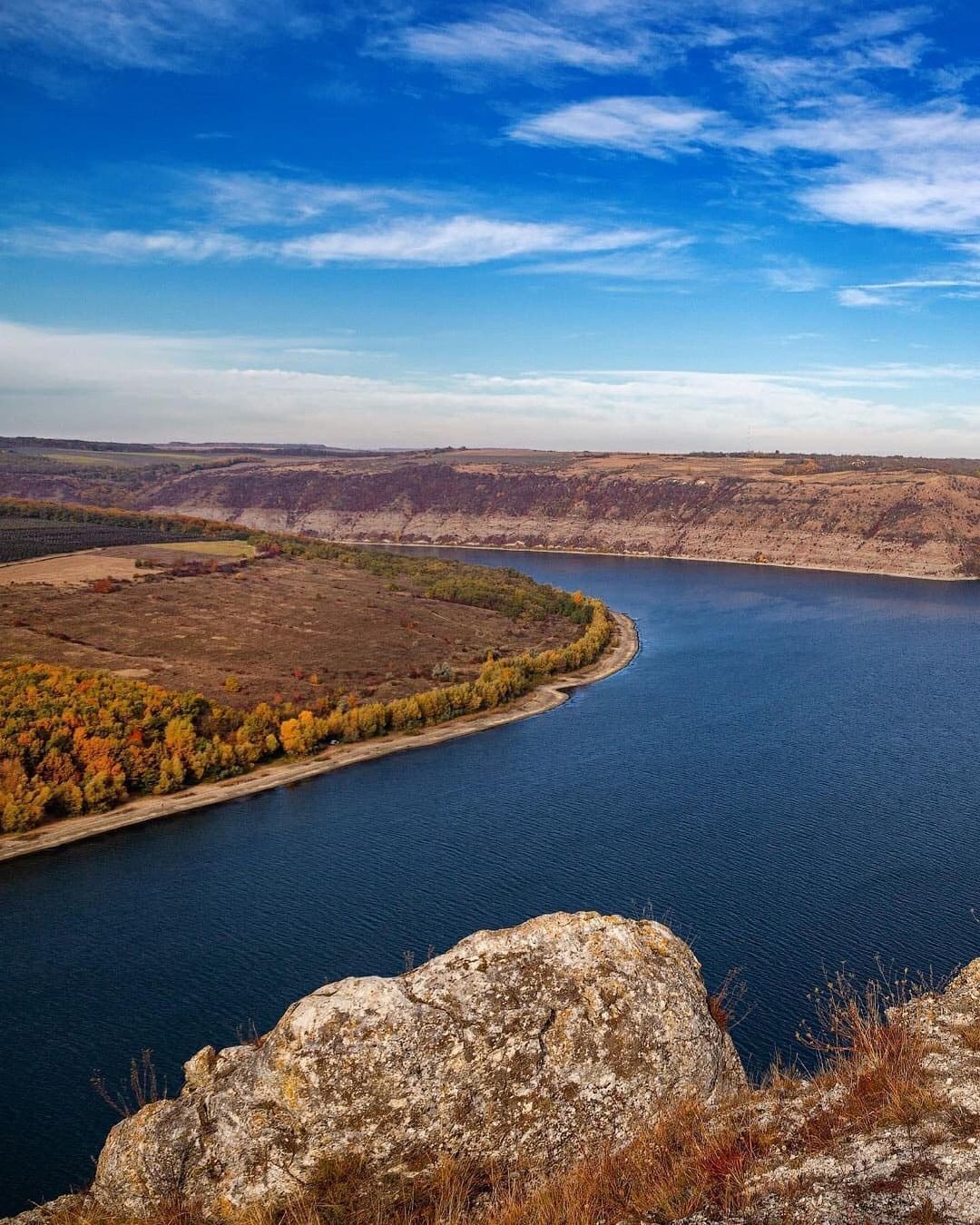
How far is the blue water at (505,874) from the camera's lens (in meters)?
23.2

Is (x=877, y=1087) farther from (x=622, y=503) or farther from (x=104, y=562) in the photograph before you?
(x=622, y=503)

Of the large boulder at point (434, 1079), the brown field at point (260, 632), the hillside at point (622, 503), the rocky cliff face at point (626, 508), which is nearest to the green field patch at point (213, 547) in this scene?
the brown field at point (260, 632)

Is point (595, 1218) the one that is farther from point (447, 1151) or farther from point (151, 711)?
point (151, 711)

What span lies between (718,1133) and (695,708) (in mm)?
46441

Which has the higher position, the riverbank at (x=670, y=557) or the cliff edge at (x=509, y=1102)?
the cliff edge at (x=509, y=1102)

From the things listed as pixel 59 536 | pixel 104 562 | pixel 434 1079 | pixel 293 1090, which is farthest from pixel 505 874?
pixel 59 536

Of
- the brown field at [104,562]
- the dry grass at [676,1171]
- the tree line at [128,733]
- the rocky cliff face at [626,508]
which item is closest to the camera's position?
the dry grass at [676,1171]

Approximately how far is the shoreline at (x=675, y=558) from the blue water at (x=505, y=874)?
208 feet

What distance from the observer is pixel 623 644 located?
2842 inches

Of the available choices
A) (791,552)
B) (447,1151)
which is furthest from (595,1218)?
(791,552)

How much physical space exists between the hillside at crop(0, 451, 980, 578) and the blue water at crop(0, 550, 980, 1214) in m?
75.0

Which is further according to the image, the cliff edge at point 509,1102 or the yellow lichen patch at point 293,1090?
the yellow lichen patch at point 293,1090

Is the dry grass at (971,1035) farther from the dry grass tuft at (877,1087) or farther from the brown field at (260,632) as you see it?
the brown field at (260,632)

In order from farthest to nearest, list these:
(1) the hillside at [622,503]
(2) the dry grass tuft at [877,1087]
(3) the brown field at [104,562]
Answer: (1) the hillside at [622,503], (3) the brown field at [104,562], (2) the dry grass tuft at [877,1087]
